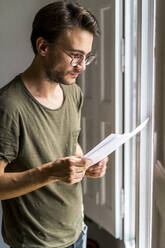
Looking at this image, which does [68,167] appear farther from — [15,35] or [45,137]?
[15,35]

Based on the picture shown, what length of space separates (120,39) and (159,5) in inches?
22.4

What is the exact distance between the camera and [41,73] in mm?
1092

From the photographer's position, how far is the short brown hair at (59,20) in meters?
1.04

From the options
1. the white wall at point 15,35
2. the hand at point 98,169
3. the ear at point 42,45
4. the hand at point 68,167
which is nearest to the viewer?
the hand at point 68,167

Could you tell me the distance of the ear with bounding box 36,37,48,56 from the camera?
1062mm

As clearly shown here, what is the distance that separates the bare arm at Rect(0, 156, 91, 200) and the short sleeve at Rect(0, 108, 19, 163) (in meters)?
0.03

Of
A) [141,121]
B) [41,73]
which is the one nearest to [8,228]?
[41,73]

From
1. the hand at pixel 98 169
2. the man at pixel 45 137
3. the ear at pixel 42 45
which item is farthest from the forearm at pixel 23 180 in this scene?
the ear at pixel 42 45

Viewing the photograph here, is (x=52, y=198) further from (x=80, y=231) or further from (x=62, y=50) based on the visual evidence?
(x=62, y=50)

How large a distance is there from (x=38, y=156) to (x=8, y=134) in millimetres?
161

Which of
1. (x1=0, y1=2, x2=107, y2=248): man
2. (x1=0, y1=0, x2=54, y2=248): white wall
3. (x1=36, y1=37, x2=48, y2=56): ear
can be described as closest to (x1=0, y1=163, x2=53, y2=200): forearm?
(x1=0, y1=2, x2=107, y2=248): man

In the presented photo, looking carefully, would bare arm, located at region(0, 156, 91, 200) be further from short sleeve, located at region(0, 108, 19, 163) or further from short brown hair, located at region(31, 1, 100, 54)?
short brown hair, located at region(31, 1, 100, 54)

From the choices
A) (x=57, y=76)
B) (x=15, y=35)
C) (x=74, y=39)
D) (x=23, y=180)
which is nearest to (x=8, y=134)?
(x=23, y=180)

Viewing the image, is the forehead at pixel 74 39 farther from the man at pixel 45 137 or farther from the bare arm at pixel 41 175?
the bare arm at pixel 41 175
